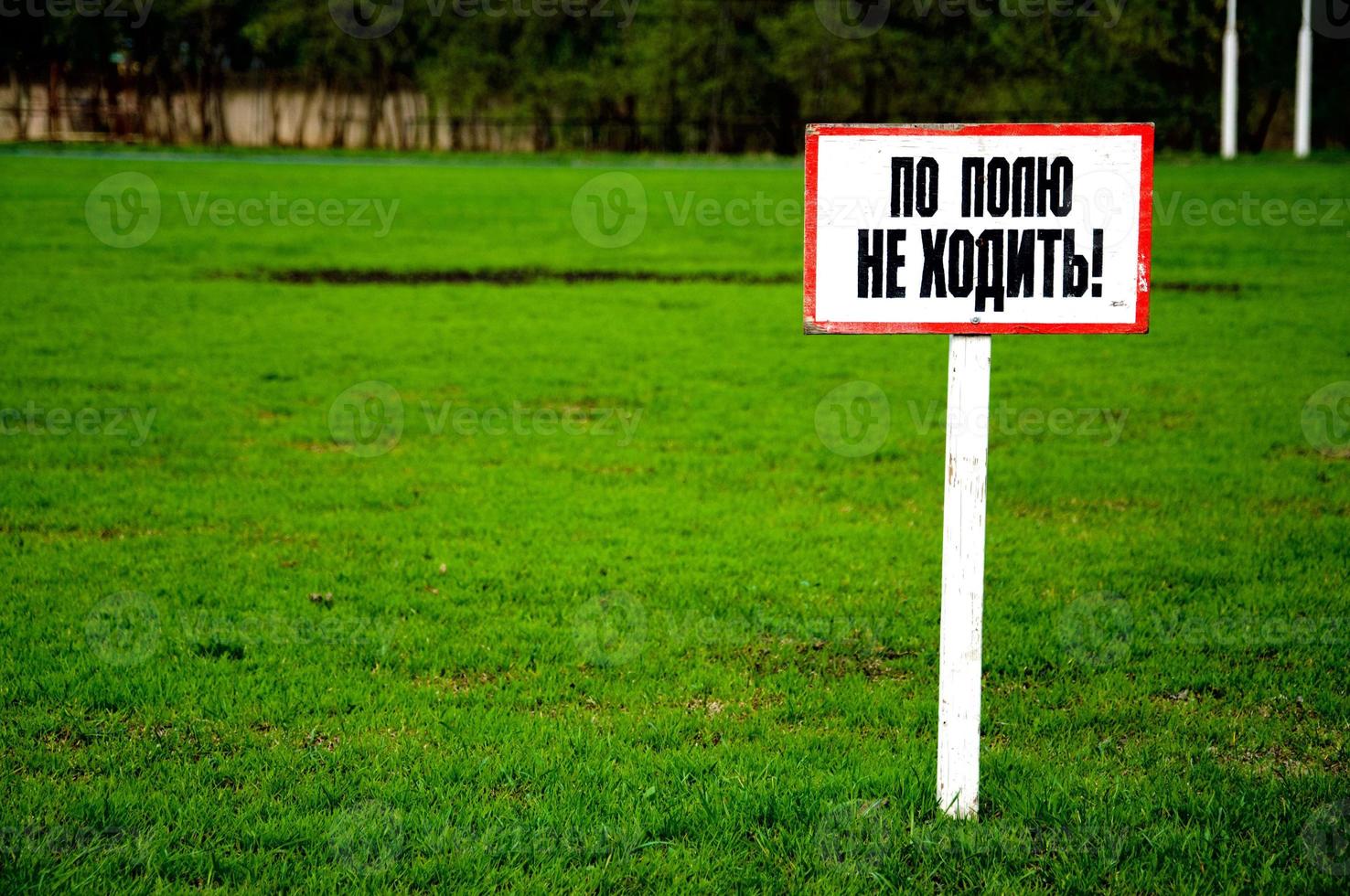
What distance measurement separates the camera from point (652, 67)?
2002 inches

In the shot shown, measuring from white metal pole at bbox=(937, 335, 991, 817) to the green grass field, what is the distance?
1.13 feet

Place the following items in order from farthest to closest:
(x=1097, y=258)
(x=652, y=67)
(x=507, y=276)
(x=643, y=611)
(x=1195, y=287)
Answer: (x=652, y=67) < (x=507, y=276) < (x=1195, y=287) < (x=643, y=611) < (x=1097, y=258)

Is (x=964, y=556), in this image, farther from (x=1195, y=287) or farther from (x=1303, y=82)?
(x=1303, y=82)

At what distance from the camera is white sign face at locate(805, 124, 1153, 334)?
12.1ft

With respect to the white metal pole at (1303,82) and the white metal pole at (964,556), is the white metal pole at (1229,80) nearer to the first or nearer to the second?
the white metal pole at (1303,82)

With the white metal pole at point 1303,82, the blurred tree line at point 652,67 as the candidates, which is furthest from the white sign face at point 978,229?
the blurred tree line at point 652,67

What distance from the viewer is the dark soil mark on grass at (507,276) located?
1859cm

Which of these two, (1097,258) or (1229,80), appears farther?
(1229,80)

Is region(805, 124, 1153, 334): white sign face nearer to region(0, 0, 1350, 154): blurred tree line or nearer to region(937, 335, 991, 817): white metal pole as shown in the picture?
region(937, 335, 991, 817): white metal pole

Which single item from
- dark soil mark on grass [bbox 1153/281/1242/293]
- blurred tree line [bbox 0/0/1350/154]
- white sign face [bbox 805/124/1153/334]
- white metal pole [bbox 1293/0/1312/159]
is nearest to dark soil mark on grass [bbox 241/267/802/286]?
dark soil mark on grass [bbox 1153/281/1242/293]

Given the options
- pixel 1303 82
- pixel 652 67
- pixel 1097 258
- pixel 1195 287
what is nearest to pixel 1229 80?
pixel 1303 82

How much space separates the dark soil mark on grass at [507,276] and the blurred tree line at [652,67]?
27.9m

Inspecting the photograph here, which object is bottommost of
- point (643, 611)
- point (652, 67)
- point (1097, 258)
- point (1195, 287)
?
point (643, 611)

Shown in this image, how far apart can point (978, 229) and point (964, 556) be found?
98 centimetres
